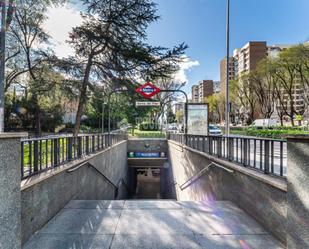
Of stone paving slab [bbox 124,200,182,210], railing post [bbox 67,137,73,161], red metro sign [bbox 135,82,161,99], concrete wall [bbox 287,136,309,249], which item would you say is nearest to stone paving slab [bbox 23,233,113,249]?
stone paving slab [bbox 124,200,182,210]

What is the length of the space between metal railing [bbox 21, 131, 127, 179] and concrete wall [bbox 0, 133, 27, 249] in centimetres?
78

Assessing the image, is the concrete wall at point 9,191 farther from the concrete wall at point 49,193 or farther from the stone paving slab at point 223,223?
the stone paving slab at point 223,223

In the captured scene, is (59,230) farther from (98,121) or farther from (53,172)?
(98,121)

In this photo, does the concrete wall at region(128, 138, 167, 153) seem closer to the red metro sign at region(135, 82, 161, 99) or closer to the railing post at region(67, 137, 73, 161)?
the red metro sign at region(135, 82, 161, 99)

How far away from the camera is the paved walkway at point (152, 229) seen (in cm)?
264

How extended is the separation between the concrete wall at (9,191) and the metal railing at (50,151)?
30.8 inches

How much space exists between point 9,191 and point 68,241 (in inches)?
45.7

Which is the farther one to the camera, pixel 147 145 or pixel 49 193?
pixel 147 145

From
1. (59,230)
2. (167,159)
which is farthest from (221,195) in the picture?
(167,159)

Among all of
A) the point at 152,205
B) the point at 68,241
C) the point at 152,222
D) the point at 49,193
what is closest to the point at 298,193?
the point at 152,222

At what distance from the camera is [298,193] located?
2.29m

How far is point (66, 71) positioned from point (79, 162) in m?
5.55

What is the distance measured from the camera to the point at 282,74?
25.1m

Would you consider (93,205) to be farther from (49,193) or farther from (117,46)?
(117,46)
